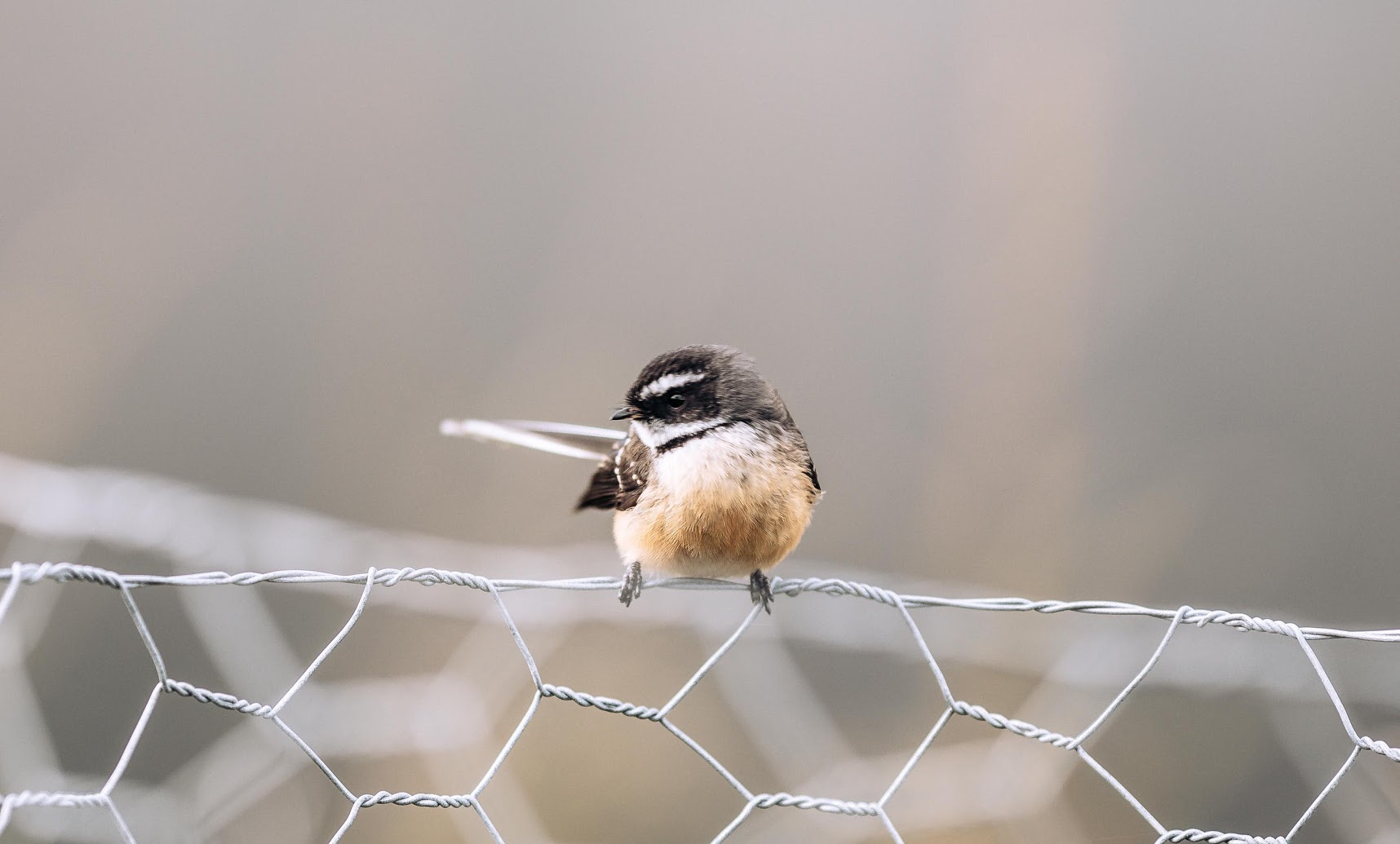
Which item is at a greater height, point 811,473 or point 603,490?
point 811,473

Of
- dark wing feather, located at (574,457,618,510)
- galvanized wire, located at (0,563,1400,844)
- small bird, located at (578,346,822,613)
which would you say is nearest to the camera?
galvanized wire, located at (0,563,1400,844)

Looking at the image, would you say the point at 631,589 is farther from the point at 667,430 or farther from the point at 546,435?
the point at 546,435

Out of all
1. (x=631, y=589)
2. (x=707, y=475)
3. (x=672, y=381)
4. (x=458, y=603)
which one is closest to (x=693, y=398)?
(x=672, y=381)

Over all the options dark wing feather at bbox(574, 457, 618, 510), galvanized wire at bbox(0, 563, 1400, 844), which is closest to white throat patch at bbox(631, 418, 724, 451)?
dark wing feather at bbox(574, 457, 618, 510)

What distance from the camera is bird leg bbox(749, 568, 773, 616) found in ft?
5.14

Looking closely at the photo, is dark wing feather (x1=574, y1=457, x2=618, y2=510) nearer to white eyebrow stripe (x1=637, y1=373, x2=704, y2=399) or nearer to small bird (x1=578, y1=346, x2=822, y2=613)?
small bird (x1=578, y1=346, x2=822, y2=613)

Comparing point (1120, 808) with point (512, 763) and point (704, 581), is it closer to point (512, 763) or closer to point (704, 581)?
point (512, 763)

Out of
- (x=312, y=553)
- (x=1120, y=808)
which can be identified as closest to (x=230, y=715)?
(x=312, y=553)

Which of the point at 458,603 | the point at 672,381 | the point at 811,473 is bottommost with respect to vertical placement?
the point at 458,603

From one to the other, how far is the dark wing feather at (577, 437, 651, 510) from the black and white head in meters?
0.04

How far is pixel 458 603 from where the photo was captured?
10.1 ft

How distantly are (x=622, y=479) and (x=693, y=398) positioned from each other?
188 mm

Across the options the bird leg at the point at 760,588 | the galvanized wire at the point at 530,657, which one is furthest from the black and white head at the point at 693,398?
the galvanized wire at the point at 530,657

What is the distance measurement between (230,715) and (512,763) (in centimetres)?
77
